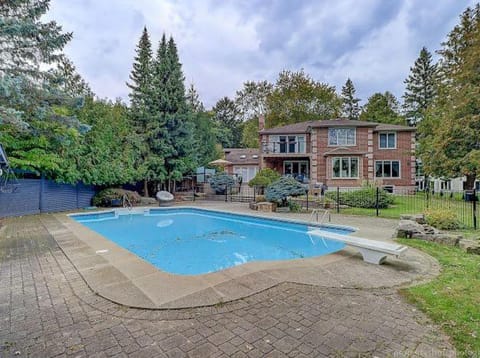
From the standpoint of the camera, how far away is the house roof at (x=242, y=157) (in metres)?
28.1

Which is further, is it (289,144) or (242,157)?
(242,157)

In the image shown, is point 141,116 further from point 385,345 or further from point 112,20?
point 385,345

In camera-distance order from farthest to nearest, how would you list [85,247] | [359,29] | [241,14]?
[359,29], [241,14], [85,247]

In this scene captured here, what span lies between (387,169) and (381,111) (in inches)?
781

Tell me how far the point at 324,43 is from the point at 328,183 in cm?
1081

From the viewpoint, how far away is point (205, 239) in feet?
32.0

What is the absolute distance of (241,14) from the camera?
39.0 ft

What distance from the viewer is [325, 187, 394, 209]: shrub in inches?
557

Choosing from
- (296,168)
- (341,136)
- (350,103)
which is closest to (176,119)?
(296,168)

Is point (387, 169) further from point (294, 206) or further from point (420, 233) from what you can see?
point (420, 233)

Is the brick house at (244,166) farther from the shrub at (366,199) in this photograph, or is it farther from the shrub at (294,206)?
the shrub at (366,199)

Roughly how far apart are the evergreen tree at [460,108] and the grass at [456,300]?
41.1 ft

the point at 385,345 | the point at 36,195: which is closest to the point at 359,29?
the point at 385,345

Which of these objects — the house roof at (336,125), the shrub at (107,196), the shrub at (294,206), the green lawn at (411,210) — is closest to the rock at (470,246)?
the green lawn at (411,210)
